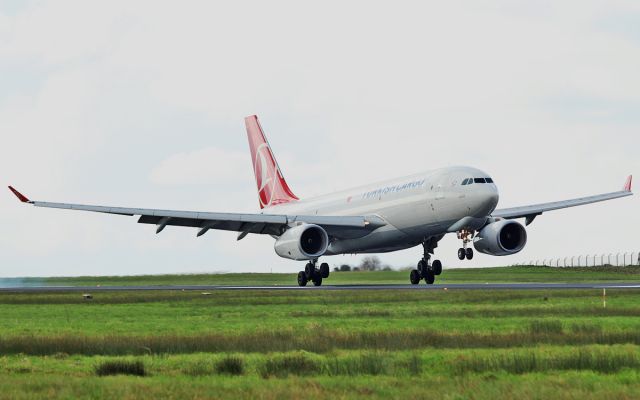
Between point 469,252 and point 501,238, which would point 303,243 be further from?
point 501,238

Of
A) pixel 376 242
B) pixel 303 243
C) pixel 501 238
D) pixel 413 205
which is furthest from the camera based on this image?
pixel 376 242

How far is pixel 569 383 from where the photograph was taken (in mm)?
15922

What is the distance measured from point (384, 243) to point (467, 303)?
20038 millimetres

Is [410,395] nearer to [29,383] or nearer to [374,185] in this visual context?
[29,383]

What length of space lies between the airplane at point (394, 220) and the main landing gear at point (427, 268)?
2.0 inches

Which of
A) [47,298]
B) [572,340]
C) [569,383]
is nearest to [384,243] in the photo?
[47,298]

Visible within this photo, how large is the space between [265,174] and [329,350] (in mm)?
51718

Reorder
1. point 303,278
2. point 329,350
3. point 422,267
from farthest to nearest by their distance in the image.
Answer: point 303,278 < point 422,267 < point 329,350

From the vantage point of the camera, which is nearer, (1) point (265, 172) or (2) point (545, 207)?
(2) point (545, 207)

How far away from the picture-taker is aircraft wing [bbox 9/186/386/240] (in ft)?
184

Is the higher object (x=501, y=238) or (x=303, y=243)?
(x=501, y=238)

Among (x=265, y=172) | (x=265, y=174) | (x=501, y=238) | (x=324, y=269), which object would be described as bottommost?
(x=324, y=269)

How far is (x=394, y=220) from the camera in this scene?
54375 mm

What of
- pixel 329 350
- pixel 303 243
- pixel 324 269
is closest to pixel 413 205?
pixel 303 243
